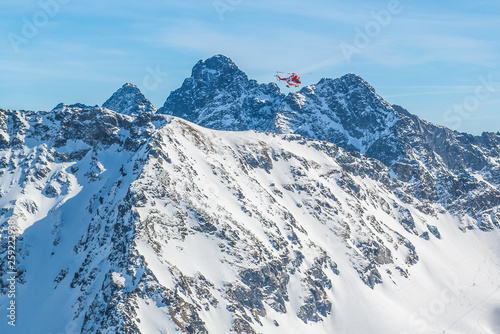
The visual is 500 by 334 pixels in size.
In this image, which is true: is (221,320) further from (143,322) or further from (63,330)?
(63,330)

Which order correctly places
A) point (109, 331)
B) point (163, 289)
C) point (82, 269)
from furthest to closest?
point (82, 269) < point (163, 289) < point (109, 331)

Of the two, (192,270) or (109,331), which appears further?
(192,270)

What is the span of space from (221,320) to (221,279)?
15160mm

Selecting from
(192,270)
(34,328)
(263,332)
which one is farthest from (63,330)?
(263,332)

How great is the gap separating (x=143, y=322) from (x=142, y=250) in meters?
24.4

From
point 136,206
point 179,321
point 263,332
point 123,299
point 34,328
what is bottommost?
point 263,332

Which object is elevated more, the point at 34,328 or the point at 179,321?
the point at 34,328

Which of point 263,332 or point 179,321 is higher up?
point 179,321

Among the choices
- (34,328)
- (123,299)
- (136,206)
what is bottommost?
(123,299)

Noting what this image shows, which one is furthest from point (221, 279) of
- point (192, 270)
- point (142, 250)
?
point (142, 250)

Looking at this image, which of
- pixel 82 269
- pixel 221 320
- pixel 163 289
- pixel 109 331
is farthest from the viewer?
pixel 82 269

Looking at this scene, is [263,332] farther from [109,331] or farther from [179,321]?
[109,331]

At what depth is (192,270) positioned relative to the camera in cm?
19175

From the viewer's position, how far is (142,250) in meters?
183
